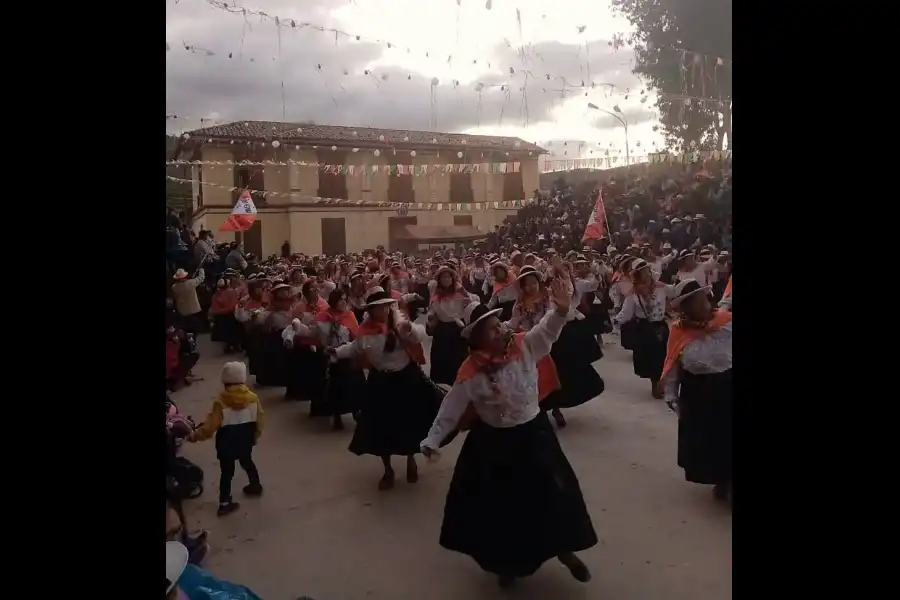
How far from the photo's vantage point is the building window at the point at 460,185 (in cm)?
779

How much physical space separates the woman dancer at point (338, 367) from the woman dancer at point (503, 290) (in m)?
1.82

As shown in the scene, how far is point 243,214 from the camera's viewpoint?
5.48 m

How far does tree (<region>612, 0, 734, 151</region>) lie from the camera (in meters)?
4.83

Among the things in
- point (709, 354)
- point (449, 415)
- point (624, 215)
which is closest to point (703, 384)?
point (709, 354)

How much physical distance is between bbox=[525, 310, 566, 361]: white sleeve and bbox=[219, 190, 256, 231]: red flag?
10.8 ft

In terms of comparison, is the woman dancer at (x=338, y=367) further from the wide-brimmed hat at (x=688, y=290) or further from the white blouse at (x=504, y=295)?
the wide-brimmed hat at (x=688, y=290)

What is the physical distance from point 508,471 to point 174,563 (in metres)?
1.48

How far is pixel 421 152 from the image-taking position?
28.7 feet

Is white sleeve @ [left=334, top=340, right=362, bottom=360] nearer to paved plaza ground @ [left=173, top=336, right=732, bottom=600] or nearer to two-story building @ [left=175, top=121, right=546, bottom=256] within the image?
paved plaza ground @ [left=173, top=336, right=732, bottom=600]

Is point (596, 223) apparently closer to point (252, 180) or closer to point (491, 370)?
point (252, 180)
